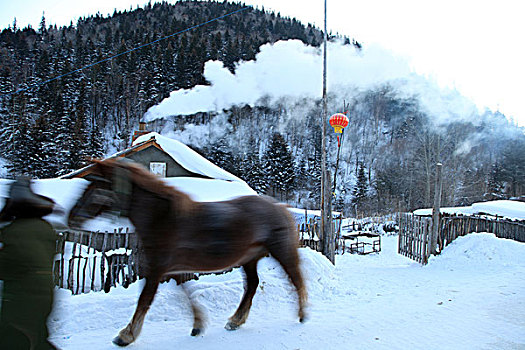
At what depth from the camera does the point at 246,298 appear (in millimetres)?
3322

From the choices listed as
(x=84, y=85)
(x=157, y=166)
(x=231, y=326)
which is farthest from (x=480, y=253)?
(x=84, y=85)

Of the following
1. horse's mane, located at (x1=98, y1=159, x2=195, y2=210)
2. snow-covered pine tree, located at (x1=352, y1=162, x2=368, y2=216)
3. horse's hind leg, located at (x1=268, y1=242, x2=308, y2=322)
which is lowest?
snow-covered pine tree, located at (x1=352, y1=162, x2=368, y2=216)

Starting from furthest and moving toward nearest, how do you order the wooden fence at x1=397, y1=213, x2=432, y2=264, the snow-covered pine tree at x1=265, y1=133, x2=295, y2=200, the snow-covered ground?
the snow-covered pine tree at x1=265, y1=133, x2=295, y2=200, the wooden fence at x1=397, y1=213, x2=432, y2=264, the snow-covered ground

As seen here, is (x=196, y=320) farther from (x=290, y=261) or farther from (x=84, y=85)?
(x=84, y=85)

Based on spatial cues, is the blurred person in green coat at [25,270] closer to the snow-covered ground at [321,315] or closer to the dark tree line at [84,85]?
the snow-covered ground at [321,315]

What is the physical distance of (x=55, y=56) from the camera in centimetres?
5159

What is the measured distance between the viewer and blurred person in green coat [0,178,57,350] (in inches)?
76.8

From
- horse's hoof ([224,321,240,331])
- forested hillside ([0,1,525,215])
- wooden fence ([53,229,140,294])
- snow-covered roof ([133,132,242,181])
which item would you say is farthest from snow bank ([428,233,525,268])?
forested hillside ([0,1,525,215])

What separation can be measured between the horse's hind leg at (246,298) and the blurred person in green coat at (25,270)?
1674mm

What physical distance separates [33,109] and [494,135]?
58.5 metres

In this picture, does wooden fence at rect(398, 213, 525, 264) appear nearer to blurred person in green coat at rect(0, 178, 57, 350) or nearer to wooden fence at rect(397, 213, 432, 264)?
wooden fence at rect(397, 213, 432, 264)

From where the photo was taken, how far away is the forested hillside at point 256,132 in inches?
1168

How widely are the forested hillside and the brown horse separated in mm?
20004

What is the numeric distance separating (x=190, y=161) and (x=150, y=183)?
8.45 m
